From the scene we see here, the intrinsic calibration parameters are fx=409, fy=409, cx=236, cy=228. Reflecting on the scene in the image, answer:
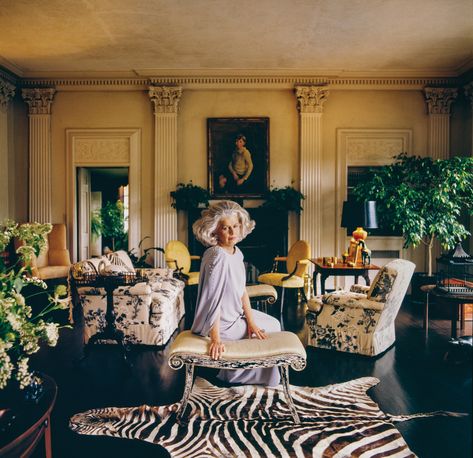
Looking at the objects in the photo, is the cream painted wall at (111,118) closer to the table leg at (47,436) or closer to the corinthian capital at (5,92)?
the corinthian capital at (5,92)

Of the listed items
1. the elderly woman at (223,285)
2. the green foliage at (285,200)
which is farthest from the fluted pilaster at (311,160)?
the elderly woman at (223,285)

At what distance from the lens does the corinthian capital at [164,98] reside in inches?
290

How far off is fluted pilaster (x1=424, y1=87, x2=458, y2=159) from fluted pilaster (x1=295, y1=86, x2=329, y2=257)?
194cm

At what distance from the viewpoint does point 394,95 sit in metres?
7.54

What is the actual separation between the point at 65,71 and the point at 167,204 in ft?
9.82

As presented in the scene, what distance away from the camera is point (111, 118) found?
7.59m

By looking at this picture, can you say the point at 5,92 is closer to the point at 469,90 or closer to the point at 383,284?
the point at 383,284

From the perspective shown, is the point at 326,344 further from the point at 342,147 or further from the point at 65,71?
the point at 65,71

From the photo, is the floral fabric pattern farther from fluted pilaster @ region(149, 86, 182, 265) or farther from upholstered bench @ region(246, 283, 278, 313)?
fluted pilaster @ region(149, 86, 182, 265)

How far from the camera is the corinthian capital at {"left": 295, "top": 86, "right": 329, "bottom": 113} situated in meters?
7.36

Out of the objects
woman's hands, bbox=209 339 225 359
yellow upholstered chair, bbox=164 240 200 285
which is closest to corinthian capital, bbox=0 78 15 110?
yellow upholstered chair, bbox=164 240 200 285

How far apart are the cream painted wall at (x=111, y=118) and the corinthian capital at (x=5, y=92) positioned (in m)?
0.72

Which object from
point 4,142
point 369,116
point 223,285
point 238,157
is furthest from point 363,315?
point 4,142

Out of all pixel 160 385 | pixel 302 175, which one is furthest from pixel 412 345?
pixel 302 175
